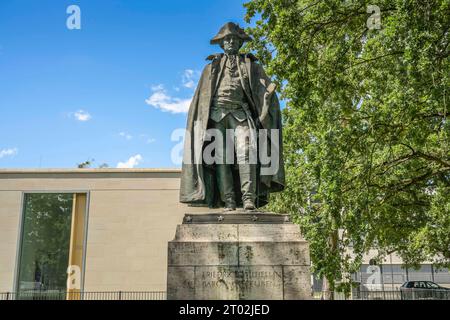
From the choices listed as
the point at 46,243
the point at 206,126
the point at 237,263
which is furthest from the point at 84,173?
the point at 237,263

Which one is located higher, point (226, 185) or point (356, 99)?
point (356, 99)

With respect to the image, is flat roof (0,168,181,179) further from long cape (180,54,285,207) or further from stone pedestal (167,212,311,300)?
stone pedestal (167,212,311,300)

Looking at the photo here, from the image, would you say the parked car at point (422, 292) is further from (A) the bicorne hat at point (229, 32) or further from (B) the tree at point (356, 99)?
(A) the bicorne hat at point (229, 32)

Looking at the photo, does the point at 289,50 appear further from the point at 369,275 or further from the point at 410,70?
the point at 369,275

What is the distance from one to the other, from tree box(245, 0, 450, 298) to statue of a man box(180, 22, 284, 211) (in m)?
4.67

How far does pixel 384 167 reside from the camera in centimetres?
1677

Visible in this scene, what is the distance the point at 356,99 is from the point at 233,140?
38.8 ft

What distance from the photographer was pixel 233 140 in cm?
722

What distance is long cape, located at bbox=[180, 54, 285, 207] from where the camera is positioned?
23.5ft

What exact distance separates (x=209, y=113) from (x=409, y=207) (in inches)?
650

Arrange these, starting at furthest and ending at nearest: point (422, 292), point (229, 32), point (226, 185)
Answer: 1. point (422, 292)
2. point (229, 32)
3. point (226, 185)

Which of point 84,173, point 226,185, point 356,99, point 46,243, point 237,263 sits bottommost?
point 237,263

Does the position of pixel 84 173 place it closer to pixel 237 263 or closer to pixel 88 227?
pixel 88 227

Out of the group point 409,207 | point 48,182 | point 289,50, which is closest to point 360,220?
point 289,50
